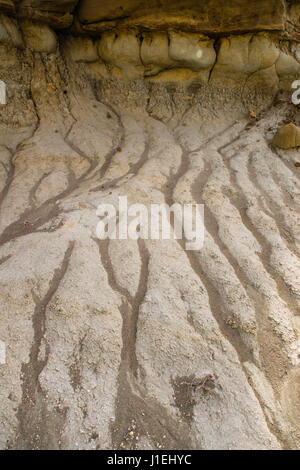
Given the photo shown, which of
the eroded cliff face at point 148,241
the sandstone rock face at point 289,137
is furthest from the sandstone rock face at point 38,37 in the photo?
the sandstone rock face at point 289,137

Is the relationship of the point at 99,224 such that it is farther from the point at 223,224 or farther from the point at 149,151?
the point at 149,151

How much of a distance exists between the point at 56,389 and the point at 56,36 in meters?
6.29

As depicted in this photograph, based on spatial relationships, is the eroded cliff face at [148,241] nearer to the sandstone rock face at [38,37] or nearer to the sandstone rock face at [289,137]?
the sandstone rock face at [38,37]

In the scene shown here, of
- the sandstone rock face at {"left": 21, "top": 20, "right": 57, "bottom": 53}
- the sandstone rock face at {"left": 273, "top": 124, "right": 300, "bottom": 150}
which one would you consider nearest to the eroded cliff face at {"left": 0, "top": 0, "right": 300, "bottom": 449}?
the sandstone rock face at {"left": 21, "top": 20, "right": 57, "bottom": 53}

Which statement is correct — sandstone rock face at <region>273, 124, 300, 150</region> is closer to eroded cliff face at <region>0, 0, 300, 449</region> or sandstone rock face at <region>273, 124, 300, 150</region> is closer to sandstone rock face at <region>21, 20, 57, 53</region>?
eroded cliff face at <region>0, 0, 300, 449</region>

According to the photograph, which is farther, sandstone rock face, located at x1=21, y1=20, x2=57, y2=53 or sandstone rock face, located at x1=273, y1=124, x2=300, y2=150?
sandstone rock face, located at x1=21, y1=20, x2=57, y2=53

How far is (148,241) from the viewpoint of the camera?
340cm

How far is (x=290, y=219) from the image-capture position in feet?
12.5

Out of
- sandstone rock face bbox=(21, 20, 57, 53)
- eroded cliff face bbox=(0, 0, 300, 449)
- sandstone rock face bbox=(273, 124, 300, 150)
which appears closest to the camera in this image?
eroded cliff face bbox=(0, 0, 300, 449)

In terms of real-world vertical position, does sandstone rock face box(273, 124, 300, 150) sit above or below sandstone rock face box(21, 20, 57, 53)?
below

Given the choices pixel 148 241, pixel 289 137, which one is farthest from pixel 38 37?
pixel 289 137

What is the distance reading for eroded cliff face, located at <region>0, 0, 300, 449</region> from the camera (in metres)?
2.17

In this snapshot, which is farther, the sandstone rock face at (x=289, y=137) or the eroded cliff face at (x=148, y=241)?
the sandstone rock face at (x=289, y=137)

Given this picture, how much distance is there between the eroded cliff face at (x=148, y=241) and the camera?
2.17 meters
